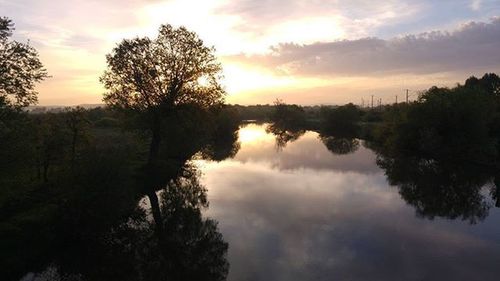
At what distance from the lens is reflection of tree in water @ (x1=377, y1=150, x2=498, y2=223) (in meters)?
37.7

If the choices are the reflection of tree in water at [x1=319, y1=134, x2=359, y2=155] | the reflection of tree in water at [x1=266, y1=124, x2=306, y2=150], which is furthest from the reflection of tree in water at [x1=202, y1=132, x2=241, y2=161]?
the reflection of tree in water at [x1=319, y1=134, x2=359, y2=155]

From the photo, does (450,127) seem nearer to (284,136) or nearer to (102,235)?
(102,235)

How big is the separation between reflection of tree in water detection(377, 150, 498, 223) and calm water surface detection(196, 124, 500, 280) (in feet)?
3.26

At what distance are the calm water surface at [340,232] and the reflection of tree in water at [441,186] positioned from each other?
0.99 meters

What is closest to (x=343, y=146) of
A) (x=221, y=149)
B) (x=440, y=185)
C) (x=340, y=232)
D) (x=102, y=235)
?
(x=221, y=149)

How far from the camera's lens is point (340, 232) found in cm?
3047

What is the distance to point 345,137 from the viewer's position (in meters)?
Answer: 113

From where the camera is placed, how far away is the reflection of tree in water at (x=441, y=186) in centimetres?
3769

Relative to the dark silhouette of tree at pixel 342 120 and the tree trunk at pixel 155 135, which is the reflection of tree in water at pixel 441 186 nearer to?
the tree trunk at pixel 155 135

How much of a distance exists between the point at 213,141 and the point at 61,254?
2909 inches

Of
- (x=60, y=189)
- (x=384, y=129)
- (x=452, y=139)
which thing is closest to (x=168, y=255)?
(x=60, y=189)

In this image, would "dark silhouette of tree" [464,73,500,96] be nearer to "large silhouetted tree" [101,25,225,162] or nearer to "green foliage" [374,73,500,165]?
"green foliage" [374,73,500,165]

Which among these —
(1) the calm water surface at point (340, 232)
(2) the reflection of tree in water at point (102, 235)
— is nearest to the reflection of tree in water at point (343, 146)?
(1) the calm water surface at point (340, 232)

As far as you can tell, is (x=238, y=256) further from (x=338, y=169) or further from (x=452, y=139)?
(x=452, y=139)
